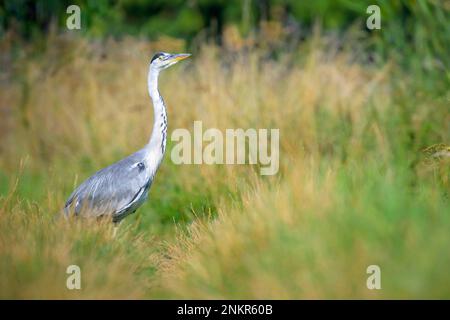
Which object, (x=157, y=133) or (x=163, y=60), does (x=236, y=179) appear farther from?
(x=163, y=60)

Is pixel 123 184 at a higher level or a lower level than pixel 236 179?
lower

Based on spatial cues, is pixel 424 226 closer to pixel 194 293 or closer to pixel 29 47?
pixel 194 293

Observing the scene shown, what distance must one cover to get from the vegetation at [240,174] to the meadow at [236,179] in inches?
0.6

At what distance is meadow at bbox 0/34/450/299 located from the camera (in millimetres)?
5109

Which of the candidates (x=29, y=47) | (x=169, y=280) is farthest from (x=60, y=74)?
(x=169, y=280)

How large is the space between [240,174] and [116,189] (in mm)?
1822

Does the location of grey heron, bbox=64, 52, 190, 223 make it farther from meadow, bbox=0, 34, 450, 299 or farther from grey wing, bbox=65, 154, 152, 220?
meadow, bbox=0, 34, 450, 299

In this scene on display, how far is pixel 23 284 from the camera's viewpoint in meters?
5.47

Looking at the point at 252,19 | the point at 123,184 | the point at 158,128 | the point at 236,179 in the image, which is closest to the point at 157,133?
the point at 158,128

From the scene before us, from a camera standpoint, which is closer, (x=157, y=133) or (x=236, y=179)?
(x=157, y=133)

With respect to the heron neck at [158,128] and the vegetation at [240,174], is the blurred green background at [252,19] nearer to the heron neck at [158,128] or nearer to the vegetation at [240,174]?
the vegetation at [240,174]

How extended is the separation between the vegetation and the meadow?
0.02m

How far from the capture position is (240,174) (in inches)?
344
